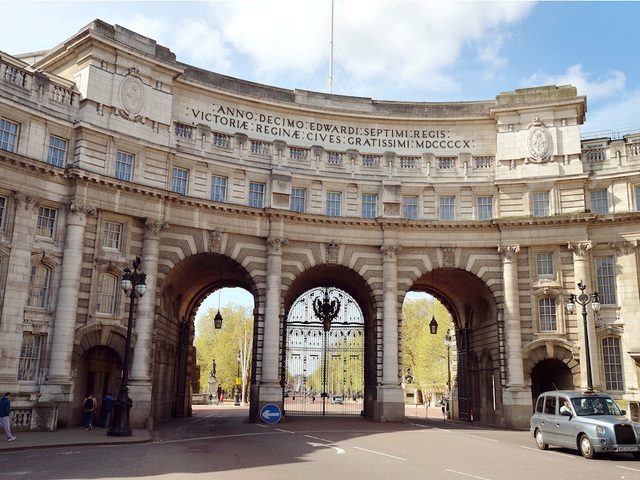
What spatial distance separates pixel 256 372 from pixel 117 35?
64.3ft

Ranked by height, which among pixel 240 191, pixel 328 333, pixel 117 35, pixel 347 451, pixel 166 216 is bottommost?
pixel 347 451

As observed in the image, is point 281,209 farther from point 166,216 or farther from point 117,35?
point 117,35

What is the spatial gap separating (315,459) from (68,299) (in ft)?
55.2

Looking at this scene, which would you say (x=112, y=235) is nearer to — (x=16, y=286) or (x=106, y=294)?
(x=106, y=294)

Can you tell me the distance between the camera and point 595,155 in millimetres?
37781

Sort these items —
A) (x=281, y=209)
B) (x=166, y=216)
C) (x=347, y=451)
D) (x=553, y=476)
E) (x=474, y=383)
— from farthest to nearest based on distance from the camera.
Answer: (x=474, y=383) → (x=281, y=209) → (x=166, y=216) → (x=347, y=451) → (x=553, y=476)

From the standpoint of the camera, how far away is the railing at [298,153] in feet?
125

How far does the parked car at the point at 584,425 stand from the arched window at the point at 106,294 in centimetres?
2036

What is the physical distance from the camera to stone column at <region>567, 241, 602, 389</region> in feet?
113

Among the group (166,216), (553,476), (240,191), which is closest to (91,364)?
(166,216)

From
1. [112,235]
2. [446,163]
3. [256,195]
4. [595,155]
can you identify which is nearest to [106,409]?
[112,235]

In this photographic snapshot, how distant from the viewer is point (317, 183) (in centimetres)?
3803

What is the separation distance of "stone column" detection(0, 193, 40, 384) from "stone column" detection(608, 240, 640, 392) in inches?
1217

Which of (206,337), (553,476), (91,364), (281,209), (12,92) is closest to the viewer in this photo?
(553,476)
